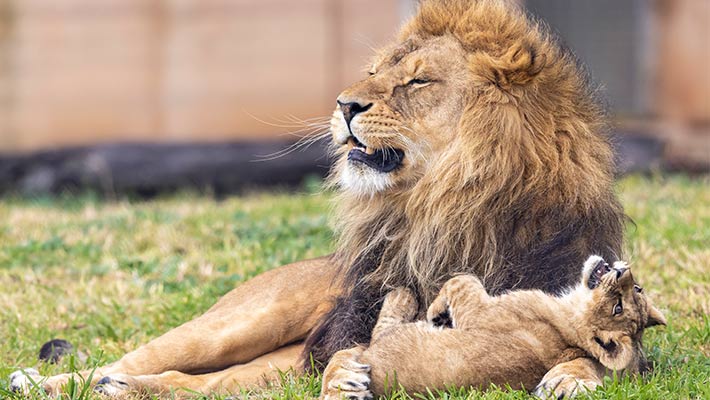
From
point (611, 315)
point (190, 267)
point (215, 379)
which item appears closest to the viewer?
point (611, 315)

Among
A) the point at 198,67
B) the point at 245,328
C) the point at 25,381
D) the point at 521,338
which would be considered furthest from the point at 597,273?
the point at 198,67

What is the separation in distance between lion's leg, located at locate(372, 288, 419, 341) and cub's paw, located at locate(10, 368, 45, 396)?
1.04 metres

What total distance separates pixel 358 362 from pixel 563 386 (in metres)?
0.59

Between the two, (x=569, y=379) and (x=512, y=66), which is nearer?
(x=569, y=379)

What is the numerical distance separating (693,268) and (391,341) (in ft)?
7.07

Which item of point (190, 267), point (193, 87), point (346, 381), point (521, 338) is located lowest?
point (190, 267)

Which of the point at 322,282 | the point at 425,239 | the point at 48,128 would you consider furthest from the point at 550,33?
the point at 48,128

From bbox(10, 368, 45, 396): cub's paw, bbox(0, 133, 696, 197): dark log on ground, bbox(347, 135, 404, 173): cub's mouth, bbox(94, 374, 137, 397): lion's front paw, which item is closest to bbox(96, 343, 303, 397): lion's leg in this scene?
bbox(94, 374, 137, 397): lion's front paw

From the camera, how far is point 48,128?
9.41 metres

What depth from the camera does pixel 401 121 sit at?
369cm

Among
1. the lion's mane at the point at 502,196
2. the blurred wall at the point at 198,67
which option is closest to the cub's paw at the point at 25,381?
the lion's mane at the point at 502,196

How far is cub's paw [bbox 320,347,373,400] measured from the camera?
3303 millimetres

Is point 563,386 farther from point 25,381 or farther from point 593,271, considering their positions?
point 25,381

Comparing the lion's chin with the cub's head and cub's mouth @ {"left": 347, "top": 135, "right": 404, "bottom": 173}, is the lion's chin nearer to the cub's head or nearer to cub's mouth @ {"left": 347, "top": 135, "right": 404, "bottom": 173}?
cub's mouth @ {"left": 347, "top": 135, "right": 404, "bottom": 173}
